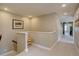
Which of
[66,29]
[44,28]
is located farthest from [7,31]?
[66,29]

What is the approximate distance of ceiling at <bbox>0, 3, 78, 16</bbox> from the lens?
1.82m

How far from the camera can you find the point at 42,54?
187cm

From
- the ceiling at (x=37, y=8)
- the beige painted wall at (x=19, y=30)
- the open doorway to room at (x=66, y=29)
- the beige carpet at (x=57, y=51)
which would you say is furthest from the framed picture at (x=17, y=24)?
the open doorway to room at (x=66, y=29)

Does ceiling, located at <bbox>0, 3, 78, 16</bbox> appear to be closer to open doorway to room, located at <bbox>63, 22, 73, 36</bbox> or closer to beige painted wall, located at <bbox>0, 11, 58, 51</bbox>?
beige painted wall, located at <bbox>0, 11, 58, 51</bbox>

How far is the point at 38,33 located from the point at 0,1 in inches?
37.7

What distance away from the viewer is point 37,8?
6.22 feet

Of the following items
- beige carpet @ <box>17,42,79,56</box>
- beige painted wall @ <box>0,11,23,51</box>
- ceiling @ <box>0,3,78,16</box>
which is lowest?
beige carpet @ <box>17,42,79,56</box>

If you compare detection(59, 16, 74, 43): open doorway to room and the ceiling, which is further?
detection(59, 16, 74, 43): open doorway to room

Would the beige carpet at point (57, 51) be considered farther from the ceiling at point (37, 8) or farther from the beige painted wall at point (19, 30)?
the ceiling at point (37, 8)

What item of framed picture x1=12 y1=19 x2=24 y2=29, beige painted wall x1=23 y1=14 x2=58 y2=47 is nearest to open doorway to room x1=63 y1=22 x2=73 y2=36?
beige painted wall x1=23 y1=14 x2=58 y2=47

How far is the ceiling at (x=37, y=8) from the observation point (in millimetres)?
1823

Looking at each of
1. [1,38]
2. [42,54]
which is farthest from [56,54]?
[1,38]

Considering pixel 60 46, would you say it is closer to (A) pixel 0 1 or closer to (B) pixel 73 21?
(B) pixel 73 21

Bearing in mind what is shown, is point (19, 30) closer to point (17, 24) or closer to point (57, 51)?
point (17, 24)
